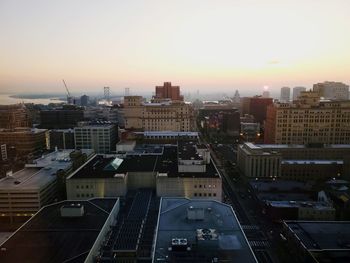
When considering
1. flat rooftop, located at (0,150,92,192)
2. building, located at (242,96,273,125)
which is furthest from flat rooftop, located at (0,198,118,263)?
building, located at (242,96,273,125)

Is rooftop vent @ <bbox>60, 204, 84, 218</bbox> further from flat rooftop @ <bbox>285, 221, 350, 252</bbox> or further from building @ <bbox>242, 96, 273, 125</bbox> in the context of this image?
building @ <bbox>242, 96, 273, 125</bbox>

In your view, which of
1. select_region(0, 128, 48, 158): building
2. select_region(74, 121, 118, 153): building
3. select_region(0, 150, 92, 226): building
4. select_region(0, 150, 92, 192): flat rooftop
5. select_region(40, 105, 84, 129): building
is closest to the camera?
select_region(0, 150, 92, 226): building

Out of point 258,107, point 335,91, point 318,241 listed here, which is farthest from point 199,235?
point 335,91

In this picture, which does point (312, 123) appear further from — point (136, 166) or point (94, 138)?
point (94, 138)

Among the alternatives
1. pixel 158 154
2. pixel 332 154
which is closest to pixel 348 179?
pixel 332 154

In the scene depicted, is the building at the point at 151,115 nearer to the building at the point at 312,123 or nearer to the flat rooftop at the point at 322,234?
the building at the point at 312,123

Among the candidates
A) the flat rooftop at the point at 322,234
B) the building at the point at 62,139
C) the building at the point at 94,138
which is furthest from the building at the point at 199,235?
the building at the point at 62,139
